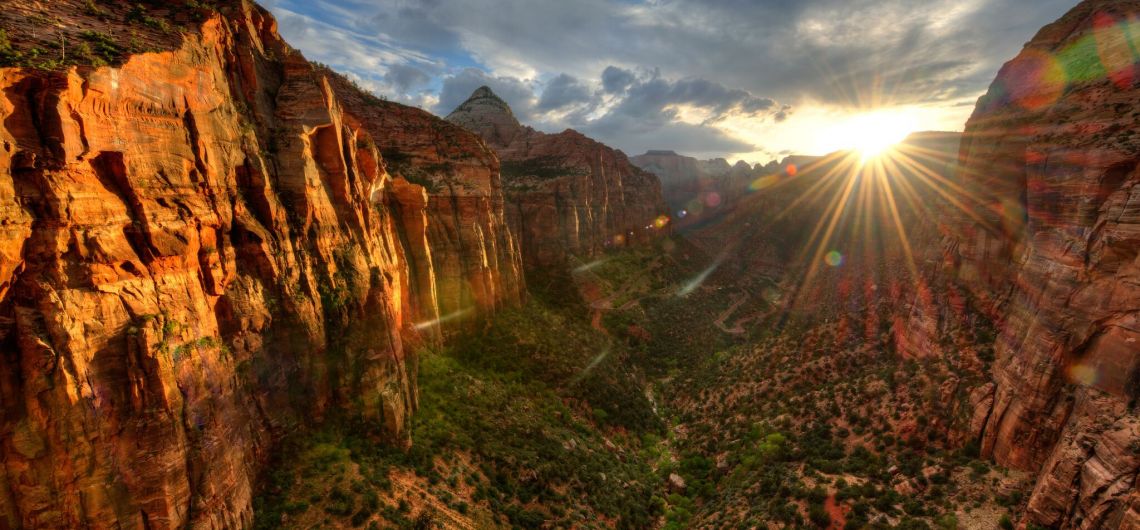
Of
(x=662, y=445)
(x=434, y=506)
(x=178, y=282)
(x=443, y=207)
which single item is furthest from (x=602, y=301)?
(x=178, y=282)

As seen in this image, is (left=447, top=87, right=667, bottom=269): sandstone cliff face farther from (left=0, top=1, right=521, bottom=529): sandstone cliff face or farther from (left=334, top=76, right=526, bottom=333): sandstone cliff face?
(left=0, top=1, right=521, bottom=529): sandstone cliff face

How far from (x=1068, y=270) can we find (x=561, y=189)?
70829mm

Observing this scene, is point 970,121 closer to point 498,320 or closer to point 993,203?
point 993,203

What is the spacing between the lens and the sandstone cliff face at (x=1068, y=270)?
20453 millimetres

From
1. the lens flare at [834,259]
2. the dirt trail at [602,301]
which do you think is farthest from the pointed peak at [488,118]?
the lens flare at [834,259]

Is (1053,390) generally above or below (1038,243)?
below

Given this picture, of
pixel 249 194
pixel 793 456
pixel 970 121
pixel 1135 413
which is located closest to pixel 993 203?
pixel 970 121

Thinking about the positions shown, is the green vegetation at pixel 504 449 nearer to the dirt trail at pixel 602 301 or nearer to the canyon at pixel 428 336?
the canyon at pixel 428 336

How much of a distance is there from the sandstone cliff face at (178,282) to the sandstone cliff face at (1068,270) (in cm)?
3537

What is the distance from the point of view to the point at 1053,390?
24.3m

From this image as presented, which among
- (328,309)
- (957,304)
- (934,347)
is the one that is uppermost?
(328,309)

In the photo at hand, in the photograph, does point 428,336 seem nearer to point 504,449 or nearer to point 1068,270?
point 504,449

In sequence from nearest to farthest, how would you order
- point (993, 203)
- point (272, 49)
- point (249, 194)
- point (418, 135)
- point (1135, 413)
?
point (1135, 413) → point (249, 194) → point (272, 49) → point (993, 203) → point (418, 135)

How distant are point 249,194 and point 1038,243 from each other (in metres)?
45.4
